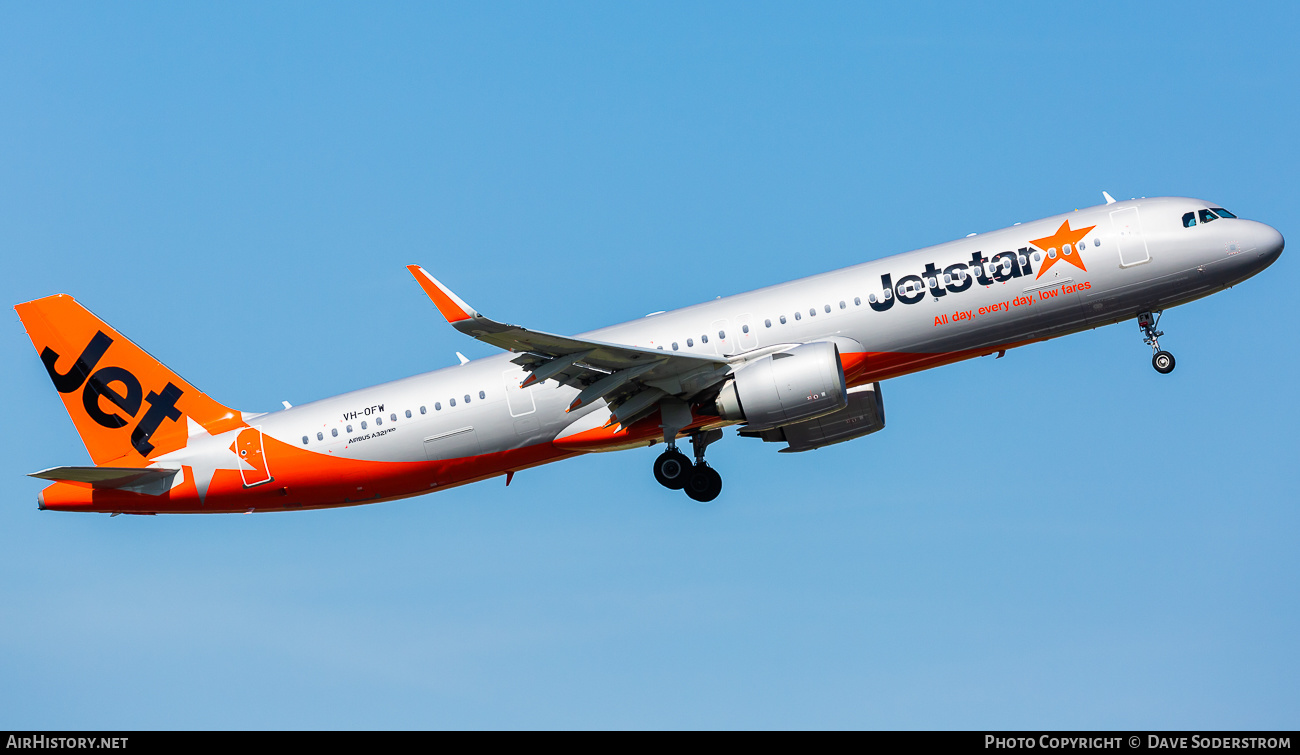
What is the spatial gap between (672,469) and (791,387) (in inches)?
228

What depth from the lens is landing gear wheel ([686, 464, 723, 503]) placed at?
38.2 m

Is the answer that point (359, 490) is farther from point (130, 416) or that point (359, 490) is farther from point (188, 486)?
point (130, 416)

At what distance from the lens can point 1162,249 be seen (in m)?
34.1

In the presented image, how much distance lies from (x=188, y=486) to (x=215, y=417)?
2.28m

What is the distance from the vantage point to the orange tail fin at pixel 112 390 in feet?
128

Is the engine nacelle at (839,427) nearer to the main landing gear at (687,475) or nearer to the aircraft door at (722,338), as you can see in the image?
the main landing gear at (687,475)

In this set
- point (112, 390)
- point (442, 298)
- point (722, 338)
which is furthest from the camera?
point (112, 390)

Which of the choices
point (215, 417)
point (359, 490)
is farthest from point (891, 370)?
point (215, 417)

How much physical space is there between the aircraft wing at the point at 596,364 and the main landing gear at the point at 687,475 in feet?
7.74

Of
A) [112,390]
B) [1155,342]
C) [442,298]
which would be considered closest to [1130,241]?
[1155,342]

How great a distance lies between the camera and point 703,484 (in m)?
38.1

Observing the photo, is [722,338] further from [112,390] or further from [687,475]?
[112,390]

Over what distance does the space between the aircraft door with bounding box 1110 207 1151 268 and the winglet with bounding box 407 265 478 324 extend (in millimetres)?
16725
